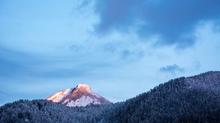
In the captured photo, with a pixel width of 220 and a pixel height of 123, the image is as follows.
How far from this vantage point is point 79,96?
61781 millimetres

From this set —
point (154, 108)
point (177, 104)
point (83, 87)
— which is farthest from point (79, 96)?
point (177, 104)

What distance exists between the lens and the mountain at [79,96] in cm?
6112

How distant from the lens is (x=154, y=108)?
1233 inches

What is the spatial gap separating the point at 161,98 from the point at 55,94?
3258cm

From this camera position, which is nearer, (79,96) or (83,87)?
(79,96)

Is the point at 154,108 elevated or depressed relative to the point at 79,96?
depressed

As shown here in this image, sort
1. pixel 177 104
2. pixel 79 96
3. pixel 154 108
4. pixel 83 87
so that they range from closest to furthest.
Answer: pixel 177 104, pixel 154 108, pixel 79 96, pixel 83 87

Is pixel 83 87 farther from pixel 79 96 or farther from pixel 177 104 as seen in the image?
pixel 177 104

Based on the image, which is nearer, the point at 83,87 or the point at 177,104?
the point at 177,104

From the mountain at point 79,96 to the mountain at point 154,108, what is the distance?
22420 mm

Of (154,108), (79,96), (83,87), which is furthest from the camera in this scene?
(83,87)

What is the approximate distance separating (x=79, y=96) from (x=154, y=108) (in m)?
31.1

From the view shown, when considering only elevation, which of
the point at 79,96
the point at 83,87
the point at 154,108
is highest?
the point at 83,87

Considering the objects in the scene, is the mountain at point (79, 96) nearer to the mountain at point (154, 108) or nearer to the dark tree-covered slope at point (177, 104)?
the mountain at point (154, 108)
